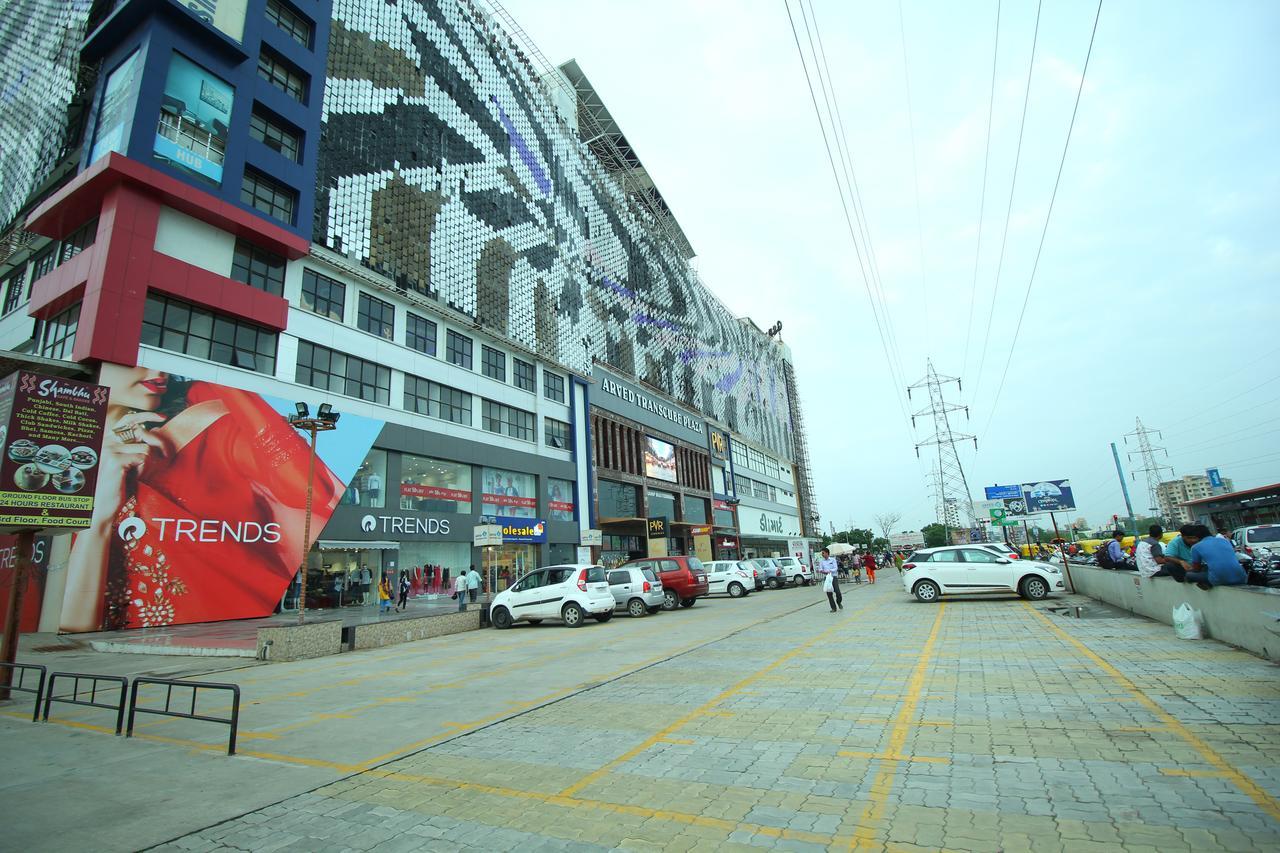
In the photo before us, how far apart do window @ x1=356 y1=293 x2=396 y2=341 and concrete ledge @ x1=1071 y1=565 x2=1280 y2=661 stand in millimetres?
27944

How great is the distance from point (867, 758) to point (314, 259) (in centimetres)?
2701

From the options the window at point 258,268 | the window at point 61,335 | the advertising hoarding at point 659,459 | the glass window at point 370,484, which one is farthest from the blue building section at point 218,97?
the advertising hoarding at point 659,459

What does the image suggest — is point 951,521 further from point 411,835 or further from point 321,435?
point 411,835

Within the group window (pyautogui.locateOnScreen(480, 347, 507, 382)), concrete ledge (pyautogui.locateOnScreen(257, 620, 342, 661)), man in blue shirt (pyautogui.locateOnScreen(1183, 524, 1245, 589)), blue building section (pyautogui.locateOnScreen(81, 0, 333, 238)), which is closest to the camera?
man in blue shirt (pyautogui.locateOnScreen(1183, 524, 1245, 589))

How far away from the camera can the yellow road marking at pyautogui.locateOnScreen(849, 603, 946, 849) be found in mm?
3309

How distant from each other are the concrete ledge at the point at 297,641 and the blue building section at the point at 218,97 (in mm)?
16965

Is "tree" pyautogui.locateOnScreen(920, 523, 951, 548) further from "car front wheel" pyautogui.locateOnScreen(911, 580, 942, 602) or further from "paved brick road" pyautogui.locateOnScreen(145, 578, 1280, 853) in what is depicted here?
"paved brick road" pyautogui.locateOnScreen(145, 578, 1280, 853)

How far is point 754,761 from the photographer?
463 centimetres

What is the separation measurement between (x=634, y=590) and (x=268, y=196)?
21.0 meters

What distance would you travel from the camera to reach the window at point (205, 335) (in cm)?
1928

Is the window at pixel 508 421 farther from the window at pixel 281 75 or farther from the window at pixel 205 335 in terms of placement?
the window at pixel 281 75

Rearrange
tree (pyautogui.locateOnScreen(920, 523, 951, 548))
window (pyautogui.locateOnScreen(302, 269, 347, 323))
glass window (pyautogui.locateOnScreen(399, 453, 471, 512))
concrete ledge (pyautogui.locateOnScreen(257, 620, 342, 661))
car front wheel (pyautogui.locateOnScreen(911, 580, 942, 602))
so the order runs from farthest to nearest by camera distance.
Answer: tree (pyautogui.locateOnScreen(920, 523, 951, 548))
glass window (pyautogui.locateOnScreen(399, 453, 471, 512))
window (pyautogui.locateOnScreen(302, 269, 347, 323))
car front wheel (pyautogui.locateOnScreen(911, 580, 942, 602))
concrete ledge (pyautogui.locateOnScreen(257, 620, 342, 661))

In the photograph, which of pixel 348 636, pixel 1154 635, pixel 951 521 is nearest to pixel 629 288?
pixel 348 636

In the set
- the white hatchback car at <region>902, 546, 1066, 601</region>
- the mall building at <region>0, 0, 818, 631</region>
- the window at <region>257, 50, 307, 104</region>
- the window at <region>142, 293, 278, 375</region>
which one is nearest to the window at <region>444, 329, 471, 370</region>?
the mall building at <region>0, 0, 818, 631</region>
